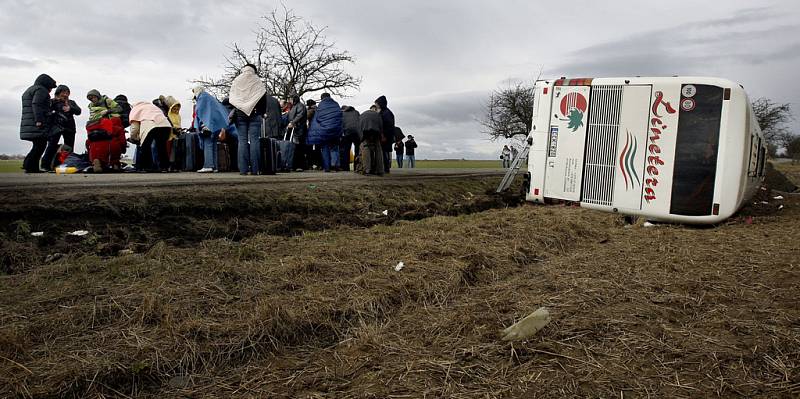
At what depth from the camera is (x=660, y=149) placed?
315 inches

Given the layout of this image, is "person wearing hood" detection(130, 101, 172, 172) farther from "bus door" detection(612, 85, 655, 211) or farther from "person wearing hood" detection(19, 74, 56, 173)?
"bus door" detection(612, 85, 655, 211)

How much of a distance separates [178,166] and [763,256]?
11.7 metres

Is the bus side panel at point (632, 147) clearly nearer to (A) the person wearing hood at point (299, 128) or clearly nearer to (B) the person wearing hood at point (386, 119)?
(B) the person wearing hood at point (386, 119)

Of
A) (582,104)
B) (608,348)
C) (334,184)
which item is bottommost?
(608,348)

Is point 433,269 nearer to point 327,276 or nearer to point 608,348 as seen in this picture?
point 327,276

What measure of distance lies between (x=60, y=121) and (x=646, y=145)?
11.9 m

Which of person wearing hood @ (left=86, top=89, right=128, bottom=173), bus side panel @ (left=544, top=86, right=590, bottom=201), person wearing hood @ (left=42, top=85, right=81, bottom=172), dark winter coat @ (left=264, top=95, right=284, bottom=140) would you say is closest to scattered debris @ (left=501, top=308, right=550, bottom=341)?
bus side panel @ (left=544, top=86, right=590, bottom=201)

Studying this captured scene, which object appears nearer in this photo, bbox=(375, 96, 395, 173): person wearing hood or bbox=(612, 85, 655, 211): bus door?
bbox=(612, 85, 655, 211): bus door

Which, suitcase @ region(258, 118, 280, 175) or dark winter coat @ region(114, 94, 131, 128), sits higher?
dark winter coat @ region(114, 94, 131, 128)

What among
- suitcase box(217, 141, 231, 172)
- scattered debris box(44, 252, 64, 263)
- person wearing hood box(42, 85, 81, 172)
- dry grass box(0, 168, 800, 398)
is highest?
person wearing hood box(42, 85, 81, 172)

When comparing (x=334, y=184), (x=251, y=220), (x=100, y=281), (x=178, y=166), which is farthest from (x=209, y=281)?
(x=178, y=166)

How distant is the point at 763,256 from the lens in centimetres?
506

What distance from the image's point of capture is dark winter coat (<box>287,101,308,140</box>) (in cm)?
1258

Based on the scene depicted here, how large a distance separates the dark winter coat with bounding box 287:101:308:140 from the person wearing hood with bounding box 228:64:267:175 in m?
2.24
